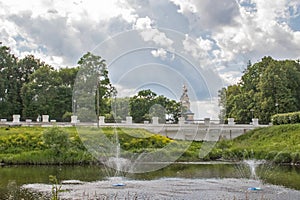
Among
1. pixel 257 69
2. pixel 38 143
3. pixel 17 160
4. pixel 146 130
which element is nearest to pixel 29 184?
pixel 17 160

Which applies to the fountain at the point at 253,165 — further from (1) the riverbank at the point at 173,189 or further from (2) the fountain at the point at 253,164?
(1) the riverbank at the point at 173,189

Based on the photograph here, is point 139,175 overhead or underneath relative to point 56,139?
underneath

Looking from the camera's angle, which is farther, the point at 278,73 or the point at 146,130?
the point at 278,73

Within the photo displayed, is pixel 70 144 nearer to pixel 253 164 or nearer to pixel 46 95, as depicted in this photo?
pixel 253 164

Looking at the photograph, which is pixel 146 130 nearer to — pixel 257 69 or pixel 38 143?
pixel 38 143

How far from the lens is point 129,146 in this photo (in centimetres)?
4259

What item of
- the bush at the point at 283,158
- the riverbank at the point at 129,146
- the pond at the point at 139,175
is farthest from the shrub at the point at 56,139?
the bush at the point at 283,158

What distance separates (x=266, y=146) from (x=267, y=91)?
51.4ft

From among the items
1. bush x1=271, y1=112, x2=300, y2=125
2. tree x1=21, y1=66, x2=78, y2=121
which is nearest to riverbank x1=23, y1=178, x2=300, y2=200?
bush x1=271, y1=112, x2=300, y2=125

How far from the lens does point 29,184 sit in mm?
24891

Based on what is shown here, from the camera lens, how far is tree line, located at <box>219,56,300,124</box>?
57.9 metres

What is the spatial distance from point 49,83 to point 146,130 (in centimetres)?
2007

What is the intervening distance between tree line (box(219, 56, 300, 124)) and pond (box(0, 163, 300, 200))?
64.0ft

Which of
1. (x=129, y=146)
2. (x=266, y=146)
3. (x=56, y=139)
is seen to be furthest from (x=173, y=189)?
(x=266, y=146)
